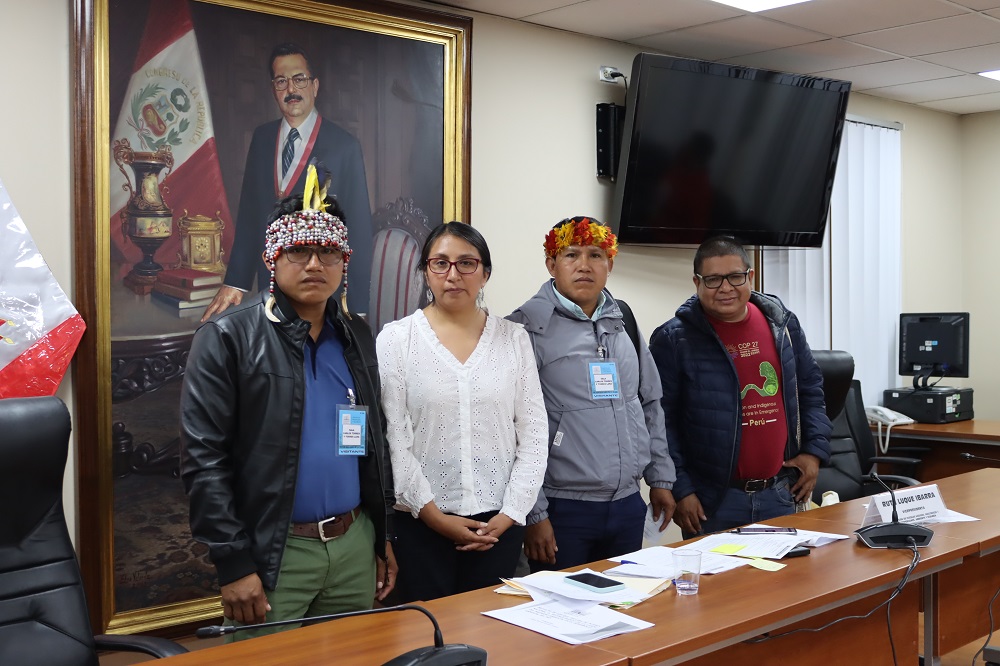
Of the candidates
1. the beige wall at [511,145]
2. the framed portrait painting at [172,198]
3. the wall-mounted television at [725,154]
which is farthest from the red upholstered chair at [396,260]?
the wall-mounted television at [725,154]

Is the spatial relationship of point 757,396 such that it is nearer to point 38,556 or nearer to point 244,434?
point 244,434

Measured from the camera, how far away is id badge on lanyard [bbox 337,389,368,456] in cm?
244

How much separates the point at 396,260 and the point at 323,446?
1.58 metres

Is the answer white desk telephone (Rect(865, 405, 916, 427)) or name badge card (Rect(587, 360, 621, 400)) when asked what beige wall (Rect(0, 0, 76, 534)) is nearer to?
name badge card (Rect(587, 360, 621, 400))

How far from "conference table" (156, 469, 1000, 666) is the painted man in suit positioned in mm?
1659

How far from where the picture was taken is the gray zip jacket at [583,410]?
3.02 meters

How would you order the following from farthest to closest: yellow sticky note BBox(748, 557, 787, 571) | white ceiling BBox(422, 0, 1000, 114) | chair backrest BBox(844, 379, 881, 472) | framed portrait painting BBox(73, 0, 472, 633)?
chair backrest BBox(844, 379, 881, 472) → white ceiling BBox(422, 0, 1000, 114) → framed portrait painting BBox(73, 0, 472, 633) → yellow sticky note BBox(748, 557, 787, 571)

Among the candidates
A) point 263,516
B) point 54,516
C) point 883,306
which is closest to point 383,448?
point 263,516

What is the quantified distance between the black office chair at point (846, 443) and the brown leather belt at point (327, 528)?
286cm

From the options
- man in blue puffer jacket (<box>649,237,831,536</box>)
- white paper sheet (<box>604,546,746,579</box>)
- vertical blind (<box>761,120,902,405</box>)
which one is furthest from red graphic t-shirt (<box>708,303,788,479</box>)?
vertical blind (<box>761,120,902,405</box>)

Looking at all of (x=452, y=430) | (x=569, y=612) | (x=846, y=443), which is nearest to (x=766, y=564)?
(x=569, y=612)

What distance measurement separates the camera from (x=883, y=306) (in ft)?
20.7

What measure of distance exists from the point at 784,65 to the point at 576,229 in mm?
2719

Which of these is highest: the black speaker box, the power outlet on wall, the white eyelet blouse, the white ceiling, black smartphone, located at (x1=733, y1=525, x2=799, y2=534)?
the white ceiling
